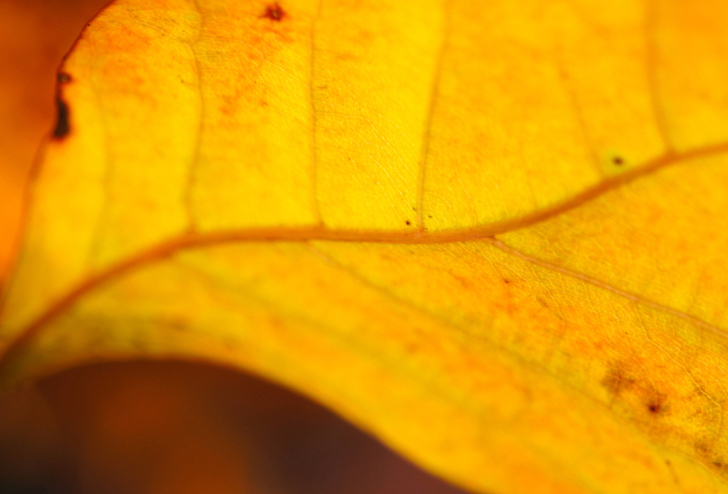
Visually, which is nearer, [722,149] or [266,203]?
[266,203]

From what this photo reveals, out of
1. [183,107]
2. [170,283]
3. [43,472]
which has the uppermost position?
[183,107]

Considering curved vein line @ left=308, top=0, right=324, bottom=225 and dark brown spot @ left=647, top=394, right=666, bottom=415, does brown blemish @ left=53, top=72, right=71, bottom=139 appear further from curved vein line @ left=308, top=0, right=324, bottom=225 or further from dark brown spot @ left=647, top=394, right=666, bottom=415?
dark brown spot @ left=647, top=394, right=666, bottom=415

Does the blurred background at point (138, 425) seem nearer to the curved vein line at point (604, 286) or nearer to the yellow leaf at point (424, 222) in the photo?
the yellow leaf at point (424, 222)

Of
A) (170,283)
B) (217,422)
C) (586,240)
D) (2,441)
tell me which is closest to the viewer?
(170,283)

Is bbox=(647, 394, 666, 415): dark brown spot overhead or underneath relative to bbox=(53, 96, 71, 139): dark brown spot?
underneath

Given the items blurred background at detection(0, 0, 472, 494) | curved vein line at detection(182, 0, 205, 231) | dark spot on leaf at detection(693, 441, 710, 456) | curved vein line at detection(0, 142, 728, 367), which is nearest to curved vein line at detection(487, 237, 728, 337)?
curved vein line at detection(0, 142, 728, 367)

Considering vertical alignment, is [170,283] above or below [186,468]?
above

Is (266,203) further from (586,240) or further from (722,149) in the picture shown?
(722,149)

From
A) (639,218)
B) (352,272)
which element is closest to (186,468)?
(352,272)

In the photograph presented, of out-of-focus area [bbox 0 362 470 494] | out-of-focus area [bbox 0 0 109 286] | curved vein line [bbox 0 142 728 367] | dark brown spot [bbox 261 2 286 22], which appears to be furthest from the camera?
out-of-focus area [bbox 0 362 470 494]
